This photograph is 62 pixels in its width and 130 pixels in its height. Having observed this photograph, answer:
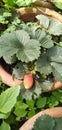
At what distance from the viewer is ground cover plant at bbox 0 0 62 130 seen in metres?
1.48

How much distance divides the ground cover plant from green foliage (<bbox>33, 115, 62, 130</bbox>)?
178mm

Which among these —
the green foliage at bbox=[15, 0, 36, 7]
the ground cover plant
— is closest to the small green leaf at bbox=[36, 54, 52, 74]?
the ground cover plant

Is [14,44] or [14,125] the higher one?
[14,44]

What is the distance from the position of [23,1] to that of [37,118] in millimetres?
726

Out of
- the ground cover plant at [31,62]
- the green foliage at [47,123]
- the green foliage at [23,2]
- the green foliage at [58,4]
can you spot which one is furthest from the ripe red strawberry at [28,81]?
the green foliage at [58,4]

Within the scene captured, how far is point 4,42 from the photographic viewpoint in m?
1.49

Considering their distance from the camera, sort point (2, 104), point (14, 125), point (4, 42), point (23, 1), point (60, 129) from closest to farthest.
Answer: point (2, 104), point (60, 129), point (4, 42), point (14, 125), point (23, 1)

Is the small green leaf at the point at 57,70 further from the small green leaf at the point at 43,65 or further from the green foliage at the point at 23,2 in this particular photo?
the green foliage at the point at 23,2

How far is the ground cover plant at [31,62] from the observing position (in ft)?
4.85

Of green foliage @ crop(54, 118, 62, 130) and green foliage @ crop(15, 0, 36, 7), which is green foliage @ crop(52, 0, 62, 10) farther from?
green foliage @ crop(54, 118, 62, 130)

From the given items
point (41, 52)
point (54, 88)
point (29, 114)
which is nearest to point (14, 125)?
point (29, 114)

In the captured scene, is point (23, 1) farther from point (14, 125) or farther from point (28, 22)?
point (14, 125)

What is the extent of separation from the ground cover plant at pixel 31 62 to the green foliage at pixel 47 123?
178 millimetres

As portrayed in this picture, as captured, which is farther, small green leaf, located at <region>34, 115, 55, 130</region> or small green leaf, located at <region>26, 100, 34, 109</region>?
small green leaf, located at <region>26, 100, 34, 109</region>
